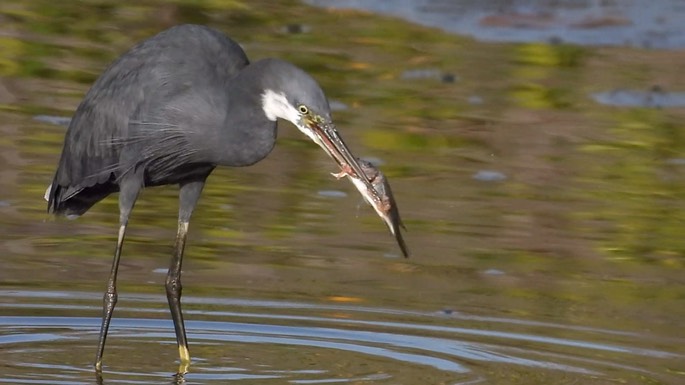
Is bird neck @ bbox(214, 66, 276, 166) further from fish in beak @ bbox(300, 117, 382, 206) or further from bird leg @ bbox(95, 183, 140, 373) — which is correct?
bird leg @ bbox(95, 183, 140, 373)

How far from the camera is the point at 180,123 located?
7.74 meters

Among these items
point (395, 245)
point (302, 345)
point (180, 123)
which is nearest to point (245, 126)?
point (180, 123)

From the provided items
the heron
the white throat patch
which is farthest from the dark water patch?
the white throat patch

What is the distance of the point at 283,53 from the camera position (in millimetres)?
13695

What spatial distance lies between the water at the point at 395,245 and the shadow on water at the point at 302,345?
1cm

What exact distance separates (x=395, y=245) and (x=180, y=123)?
6.71ft

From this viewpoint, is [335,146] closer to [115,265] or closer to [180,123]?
[180,123]

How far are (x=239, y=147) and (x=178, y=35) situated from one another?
2.41 ft

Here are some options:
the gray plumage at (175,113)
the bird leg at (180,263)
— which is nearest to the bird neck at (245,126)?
the gray plumage at (175,113)

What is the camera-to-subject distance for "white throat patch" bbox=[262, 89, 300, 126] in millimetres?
7281

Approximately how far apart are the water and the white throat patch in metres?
1.00

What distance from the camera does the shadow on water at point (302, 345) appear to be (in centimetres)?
764

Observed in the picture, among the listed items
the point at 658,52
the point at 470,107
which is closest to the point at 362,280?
the point at 470,107

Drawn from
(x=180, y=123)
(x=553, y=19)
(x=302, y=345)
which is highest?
(x=180, y=123)
